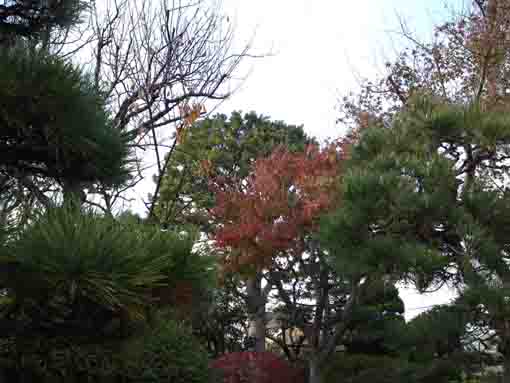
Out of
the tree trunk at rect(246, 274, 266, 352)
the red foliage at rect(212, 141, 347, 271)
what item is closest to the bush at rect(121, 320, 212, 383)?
the red foliage at rect(212, 141, 347, 271)

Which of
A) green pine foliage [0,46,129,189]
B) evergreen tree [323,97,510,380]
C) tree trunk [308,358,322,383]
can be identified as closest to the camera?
green pine foliage [0,46,129,189]

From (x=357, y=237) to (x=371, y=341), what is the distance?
5134 millimetres

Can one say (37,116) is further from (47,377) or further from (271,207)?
(271,207)

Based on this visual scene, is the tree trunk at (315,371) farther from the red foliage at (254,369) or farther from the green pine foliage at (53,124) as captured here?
the green pine foliage at (53,124)

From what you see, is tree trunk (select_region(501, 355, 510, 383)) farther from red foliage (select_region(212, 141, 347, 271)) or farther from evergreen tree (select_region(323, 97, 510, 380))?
red foliage (select_region(212, 141, 347, 271))

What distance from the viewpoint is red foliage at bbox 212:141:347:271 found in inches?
234

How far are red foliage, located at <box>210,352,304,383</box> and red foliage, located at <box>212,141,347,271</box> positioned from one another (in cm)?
108

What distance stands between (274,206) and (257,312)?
325 centimetres

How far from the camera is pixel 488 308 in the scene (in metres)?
3.05

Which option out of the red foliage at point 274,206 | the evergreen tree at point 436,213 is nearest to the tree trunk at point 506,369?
the evergreen tree at point 436,213

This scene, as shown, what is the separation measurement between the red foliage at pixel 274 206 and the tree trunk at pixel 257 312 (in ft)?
8.09

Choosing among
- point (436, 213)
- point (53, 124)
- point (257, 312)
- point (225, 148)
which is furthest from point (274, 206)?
point (225, 148)

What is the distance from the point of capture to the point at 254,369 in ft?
21.0

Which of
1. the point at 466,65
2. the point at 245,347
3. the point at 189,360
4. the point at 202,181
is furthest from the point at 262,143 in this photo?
the point at 189,360
